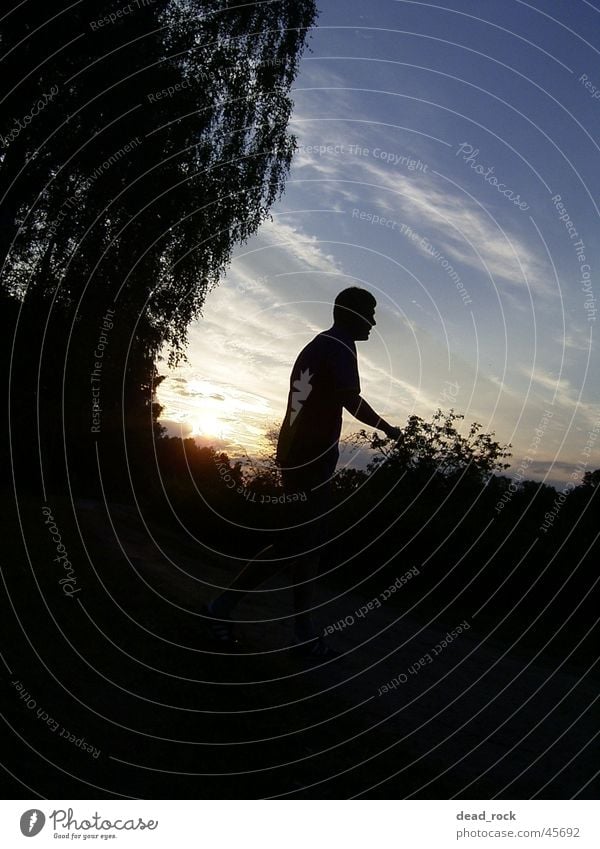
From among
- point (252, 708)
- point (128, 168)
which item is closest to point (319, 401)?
point (252, 708)

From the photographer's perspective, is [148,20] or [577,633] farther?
[148,20]

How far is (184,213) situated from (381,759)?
11.4 metres

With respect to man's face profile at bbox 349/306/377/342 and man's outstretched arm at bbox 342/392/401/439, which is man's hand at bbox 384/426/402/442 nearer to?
man's outstretched arm at bbox 342/392/401/439

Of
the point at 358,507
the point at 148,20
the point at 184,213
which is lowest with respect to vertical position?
the point at 358,507

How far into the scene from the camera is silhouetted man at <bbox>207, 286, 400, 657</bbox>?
5.27 metres

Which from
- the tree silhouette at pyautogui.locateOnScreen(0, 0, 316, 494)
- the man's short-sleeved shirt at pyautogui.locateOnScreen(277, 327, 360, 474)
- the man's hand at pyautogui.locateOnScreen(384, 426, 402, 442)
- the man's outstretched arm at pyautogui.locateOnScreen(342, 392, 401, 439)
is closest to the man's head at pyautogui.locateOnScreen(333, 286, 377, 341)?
the man's short-sleeved shirt at pyautogui.locateOnScreen(277, 327, 360, 474)

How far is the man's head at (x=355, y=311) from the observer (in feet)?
18.2

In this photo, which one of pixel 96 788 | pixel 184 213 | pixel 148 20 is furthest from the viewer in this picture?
pixel 184 213

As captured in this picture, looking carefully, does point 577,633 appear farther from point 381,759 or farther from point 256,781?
point 256,781

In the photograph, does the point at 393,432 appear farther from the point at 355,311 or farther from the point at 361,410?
the point at 355,311

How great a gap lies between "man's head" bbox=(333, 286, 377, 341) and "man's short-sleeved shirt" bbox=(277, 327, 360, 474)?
0.14m

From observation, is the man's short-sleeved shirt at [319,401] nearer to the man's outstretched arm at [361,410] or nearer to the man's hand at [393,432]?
the man's outstretched arm at [361,410]

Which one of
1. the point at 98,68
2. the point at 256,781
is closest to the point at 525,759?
the point at 256,781
